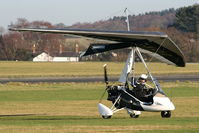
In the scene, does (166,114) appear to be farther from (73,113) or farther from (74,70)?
(74,70)

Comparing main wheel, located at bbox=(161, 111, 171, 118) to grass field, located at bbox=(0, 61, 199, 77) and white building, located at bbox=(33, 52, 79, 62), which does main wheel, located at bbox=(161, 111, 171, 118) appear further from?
white building, located at bbox=(33, 52, 79, 62)

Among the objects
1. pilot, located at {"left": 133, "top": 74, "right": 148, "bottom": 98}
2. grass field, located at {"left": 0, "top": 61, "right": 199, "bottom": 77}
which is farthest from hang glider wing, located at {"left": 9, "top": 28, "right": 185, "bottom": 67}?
grass field, located at {"left": 0, "top": 61, "right": 199, "bottom": 77}

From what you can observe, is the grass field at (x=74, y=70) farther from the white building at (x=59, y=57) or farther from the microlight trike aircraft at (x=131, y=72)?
the microlight trike aircraft at (x=131, y=72)

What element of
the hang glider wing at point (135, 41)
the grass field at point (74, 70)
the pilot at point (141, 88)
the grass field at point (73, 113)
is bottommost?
the grass field at point (74, 70)

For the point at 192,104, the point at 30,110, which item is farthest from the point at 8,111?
the point at 192,104

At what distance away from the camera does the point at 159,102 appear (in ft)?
69.9

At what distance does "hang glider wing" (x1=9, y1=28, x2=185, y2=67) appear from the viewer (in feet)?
68.2

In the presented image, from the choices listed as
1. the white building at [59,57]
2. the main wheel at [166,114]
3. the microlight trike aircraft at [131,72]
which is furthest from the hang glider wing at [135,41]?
the white building at [59,57]

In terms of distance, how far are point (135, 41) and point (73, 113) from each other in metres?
4.74

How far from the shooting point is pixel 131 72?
22703 mm

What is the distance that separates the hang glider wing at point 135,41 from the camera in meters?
20.8

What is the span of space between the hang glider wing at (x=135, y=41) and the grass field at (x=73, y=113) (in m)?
2.21

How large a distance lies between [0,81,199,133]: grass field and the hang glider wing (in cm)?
221

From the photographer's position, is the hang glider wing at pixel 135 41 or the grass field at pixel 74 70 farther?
the grass field at pixel 74 70
